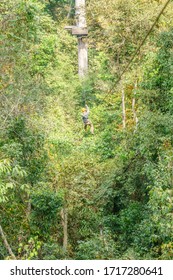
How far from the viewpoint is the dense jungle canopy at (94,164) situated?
28.0 feet

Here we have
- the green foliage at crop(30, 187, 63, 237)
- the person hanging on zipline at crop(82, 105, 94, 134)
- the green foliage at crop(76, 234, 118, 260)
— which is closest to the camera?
the green foliage at crop(76, 234, 118, 260)

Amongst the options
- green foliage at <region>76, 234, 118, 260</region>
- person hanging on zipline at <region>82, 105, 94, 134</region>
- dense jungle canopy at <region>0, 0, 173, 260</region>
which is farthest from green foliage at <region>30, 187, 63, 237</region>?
person hanging on zipline at <region>82, 105, 94, 134</region>

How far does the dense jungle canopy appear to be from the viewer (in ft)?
28.0

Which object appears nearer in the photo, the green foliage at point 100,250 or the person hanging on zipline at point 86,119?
the green foliage at point 100,250

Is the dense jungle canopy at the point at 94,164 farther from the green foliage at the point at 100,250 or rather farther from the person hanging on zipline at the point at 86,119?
the person hanging on zipline at the point at 86,119

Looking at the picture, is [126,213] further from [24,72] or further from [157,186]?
[24,72]

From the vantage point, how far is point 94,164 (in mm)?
11922

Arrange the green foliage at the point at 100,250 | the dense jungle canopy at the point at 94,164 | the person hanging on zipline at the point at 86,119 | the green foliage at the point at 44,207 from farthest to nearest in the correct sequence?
1. the person hanging on zipline at the point at 86,119
2. the green foliage at the point at 44,207
3. the dense jungle canopy at the point at 94,164
4. the green foliage at the point at 100,250

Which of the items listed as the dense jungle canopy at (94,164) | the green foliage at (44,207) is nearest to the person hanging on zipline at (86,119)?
the dense jungle canopy at (94,164)

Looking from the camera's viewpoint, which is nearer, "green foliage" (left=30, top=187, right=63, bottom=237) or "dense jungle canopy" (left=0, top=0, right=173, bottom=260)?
"dense jungle canopy" (left=0, top=0, right=173, bottom=260)

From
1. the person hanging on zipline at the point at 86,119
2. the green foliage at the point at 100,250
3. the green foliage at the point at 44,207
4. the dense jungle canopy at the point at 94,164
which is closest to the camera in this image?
the green foliage at the point at 100,250

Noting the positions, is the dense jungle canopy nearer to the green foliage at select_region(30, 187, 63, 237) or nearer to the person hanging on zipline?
the green foliage at select_region(30, 187, 63, 237)

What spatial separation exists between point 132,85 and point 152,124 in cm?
499

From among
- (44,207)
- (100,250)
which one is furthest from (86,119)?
(100,250)
